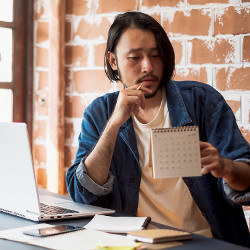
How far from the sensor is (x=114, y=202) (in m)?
1.48

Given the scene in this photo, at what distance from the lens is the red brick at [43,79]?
224 centimetres

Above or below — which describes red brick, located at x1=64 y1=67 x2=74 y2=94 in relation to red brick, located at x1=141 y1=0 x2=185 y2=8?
below

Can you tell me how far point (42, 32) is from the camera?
7.39 ft

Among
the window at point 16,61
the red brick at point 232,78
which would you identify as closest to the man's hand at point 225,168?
the red brick at point 232,78

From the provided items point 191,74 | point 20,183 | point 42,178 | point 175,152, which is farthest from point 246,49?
point 42,178

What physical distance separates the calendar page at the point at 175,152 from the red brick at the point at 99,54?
1.02 meters

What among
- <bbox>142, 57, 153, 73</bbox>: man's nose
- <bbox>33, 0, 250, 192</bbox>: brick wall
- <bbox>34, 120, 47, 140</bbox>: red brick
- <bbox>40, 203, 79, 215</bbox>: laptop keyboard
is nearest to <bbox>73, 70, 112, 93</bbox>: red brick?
<bbox>33, 0, 250, 192</bbox>: brick wall

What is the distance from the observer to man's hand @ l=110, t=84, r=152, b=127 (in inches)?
57.6

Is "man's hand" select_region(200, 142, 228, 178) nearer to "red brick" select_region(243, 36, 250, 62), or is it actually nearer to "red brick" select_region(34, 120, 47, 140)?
"red brick" select_region(243, 36, 250, 62)

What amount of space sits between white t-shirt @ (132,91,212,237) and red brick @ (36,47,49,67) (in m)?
0.95

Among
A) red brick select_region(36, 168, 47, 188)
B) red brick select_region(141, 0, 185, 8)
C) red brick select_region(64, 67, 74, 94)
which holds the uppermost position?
red brick select_region(141, 0, 185, 8)

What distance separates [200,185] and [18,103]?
121cm

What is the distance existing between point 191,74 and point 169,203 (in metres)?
0.62

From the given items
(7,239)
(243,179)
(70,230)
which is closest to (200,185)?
(243,179)
